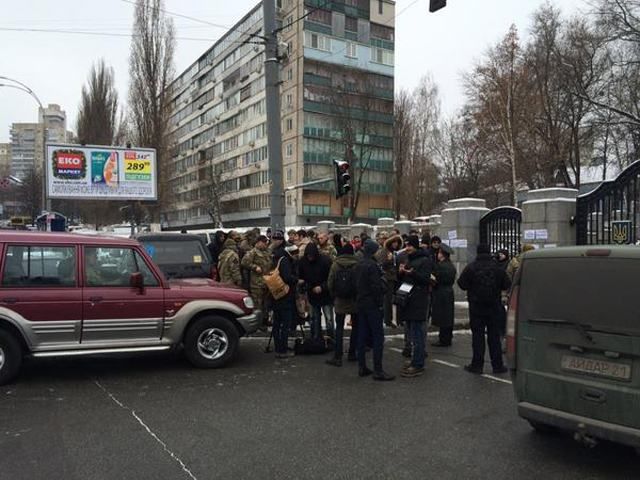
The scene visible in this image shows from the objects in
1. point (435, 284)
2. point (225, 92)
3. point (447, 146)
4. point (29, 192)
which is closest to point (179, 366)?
point (435, 284)

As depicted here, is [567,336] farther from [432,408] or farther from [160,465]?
[160,465]

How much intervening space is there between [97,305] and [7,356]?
1.13 meters

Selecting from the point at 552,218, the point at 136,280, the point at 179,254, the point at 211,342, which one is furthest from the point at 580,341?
the point at 552,218

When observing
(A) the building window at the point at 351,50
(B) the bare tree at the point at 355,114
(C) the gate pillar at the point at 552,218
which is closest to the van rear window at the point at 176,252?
(C) the gate pillar at the point at 552,218

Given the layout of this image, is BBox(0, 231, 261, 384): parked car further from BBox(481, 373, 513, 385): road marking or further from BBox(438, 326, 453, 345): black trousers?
BBox(438, 326, 453, 345): black trousers

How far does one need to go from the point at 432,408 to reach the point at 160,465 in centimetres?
296

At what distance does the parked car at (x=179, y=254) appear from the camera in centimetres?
1002

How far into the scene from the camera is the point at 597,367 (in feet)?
14.2

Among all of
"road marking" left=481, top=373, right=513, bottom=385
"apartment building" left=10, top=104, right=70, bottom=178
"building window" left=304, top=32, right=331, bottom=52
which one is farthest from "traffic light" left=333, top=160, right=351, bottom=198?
"apartment building" left=10, top=104, right=70, bottom=178

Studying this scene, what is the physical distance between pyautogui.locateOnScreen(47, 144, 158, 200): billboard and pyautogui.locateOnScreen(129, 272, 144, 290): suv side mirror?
17.4 meters

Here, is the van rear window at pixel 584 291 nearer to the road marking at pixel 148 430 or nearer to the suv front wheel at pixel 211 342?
the road marking at pixel 148 430

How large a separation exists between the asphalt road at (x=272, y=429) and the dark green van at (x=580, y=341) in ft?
Answer: 1.48

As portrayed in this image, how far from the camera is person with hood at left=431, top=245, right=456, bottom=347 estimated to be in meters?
9.41

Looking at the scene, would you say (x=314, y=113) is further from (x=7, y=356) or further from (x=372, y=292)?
(x=7, y=356)
